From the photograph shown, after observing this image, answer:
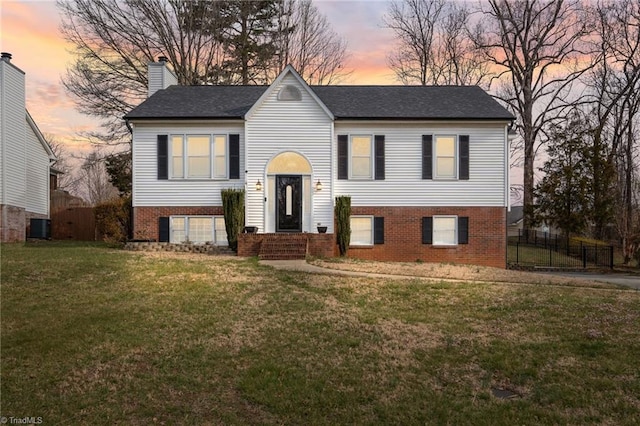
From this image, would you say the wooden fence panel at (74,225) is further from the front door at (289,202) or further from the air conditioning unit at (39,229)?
the front door at (289,202)

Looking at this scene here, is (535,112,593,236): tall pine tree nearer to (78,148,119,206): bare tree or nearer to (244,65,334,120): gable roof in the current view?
(244,65,334,120): gable roof

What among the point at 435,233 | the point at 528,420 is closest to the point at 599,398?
the point at 528,420

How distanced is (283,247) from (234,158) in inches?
192

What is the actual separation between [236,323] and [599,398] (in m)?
5.62

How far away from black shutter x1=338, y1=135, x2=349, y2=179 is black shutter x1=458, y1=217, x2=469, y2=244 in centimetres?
489

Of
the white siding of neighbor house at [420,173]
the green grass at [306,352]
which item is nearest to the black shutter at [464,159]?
the white siding of neighbor house at [420,173]

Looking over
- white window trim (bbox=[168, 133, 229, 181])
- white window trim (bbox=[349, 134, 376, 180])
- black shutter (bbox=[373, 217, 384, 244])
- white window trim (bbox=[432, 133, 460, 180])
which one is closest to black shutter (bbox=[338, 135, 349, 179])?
white window trim (bbox=[349, 134, 376, 180])

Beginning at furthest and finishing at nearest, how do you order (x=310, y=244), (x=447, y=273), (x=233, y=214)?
(x=233, y=214) → (x=310, y=244) → (x=447, y=273)

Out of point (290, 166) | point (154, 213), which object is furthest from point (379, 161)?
point (154, 213)

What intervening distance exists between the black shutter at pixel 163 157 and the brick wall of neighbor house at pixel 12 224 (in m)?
6.64

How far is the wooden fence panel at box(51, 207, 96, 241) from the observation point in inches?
1101

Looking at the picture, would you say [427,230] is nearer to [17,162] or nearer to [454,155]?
[454,155]

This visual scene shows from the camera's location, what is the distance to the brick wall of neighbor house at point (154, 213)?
69.0ft

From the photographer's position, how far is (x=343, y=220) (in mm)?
20469
